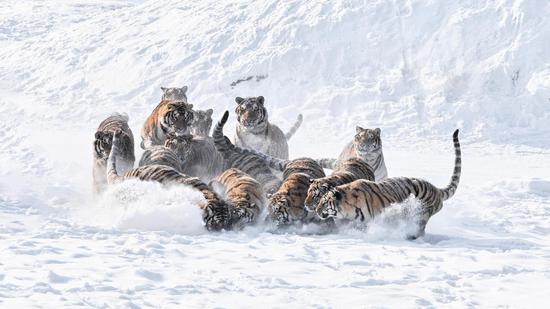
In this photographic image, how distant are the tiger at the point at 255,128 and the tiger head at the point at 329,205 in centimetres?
364

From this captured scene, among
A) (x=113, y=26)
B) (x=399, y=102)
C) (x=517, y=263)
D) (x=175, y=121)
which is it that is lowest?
(x=517, y=263)

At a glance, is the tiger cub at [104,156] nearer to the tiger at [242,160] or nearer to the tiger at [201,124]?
the tiger at [242,160]

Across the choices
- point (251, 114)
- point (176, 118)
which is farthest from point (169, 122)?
point (251, 114)

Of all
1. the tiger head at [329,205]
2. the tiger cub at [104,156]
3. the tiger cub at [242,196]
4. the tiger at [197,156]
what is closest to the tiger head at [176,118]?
the tiger at [197,156]

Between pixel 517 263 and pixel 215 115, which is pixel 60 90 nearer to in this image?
pixel 215 115

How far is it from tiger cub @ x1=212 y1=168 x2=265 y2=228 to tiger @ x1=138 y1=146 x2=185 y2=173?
743 millimetres

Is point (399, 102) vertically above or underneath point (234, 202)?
above

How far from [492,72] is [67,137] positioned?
8.78 meters

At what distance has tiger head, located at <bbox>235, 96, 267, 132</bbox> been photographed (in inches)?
403

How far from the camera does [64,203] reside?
8.50m

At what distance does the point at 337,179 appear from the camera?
23.8 ft

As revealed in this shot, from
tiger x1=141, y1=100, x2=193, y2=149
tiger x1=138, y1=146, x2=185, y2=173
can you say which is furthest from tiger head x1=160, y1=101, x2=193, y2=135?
tiger x1=138, y1=146, x2=185, y2=173

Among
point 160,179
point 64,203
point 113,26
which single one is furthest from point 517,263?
point 113,26

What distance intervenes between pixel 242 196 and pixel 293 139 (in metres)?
8.44
